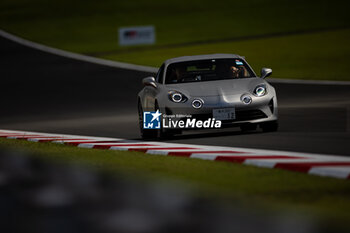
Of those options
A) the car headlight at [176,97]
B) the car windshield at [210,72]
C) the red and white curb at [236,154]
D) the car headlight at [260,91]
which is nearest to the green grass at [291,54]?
the car windshield at [210,72]

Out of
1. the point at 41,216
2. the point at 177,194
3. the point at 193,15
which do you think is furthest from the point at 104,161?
the point at 193,15

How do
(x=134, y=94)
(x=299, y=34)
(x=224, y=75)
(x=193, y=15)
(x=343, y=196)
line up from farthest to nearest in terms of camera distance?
(x=193, y=15) → (x=299, y=34) → (x=134, y=94) → (x=224, y=75) → (x=343, y=196)

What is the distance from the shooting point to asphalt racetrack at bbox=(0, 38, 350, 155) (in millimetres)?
12227

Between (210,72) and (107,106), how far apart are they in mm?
8444

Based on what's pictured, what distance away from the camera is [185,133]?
14234 millimetres

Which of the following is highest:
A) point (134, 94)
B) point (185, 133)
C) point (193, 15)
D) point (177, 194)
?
point (177, 194)

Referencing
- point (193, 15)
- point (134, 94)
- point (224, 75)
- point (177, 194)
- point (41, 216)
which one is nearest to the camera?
point (41, 216)

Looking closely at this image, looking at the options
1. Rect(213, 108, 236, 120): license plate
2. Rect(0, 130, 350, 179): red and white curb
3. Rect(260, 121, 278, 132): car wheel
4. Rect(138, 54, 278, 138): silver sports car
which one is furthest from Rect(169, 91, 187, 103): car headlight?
Rect(260, 121, 278, 132): car wheel

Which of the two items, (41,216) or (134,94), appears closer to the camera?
(41,216)

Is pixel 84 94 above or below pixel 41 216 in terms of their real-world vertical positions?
below

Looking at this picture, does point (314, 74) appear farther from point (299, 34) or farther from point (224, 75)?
point (224, 75)

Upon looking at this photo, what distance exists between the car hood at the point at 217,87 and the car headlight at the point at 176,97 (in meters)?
0.07

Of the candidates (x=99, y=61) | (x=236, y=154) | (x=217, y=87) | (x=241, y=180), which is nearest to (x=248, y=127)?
(x=217, y=87)

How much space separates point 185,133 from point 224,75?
1.23 meters
